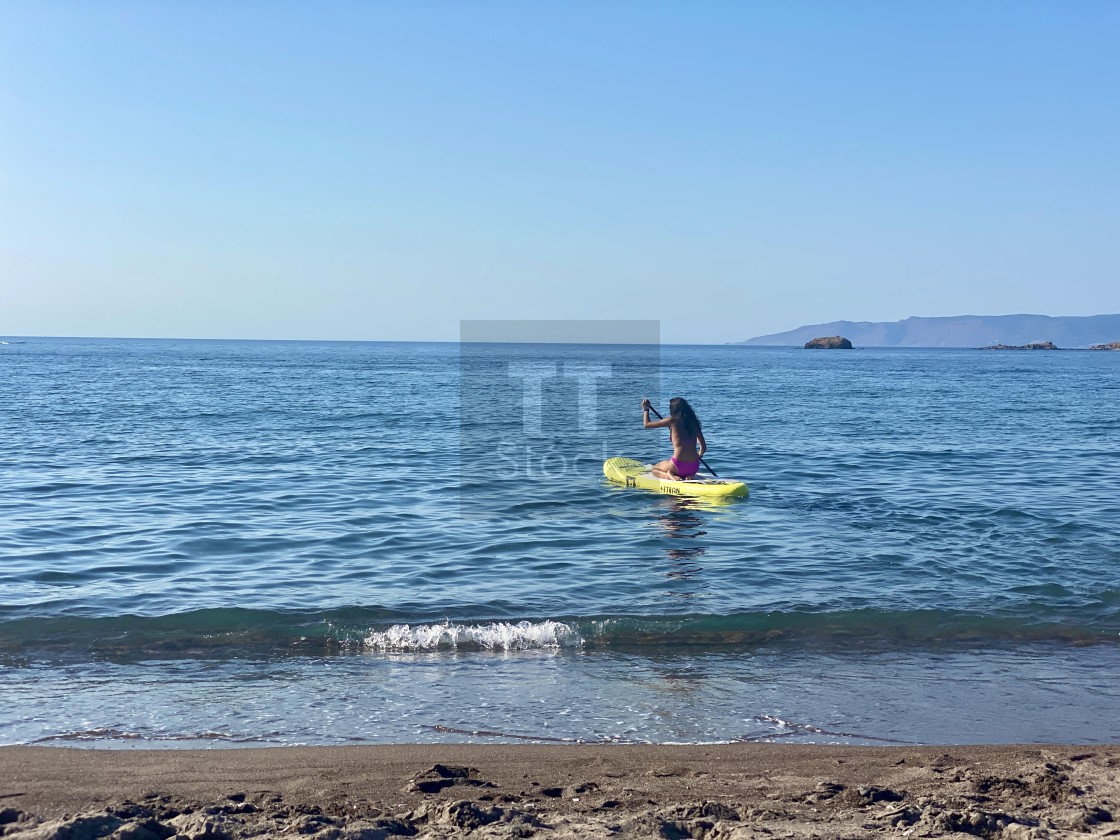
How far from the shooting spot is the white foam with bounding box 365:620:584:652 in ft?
27.7

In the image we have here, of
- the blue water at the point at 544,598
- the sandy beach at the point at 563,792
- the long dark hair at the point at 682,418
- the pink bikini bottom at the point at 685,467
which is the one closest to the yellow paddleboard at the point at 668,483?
the pink bikini bottom at the point at 685,467

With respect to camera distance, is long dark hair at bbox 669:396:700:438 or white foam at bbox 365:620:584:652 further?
long dark hair at bbox 669:396:700:438

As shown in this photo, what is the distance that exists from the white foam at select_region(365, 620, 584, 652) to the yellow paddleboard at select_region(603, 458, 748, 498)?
23.9 ft

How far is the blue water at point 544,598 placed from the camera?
668 centimetres

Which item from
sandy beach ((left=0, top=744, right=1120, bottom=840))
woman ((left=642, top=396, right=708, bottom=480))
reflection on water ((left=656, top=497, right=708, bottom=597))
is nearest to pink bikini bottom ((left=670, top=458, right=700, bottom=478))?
woman ((left=642, top=396, right=708, bottom=480))

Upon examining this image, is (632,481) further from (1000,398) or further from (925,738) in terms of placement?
(1000,398)

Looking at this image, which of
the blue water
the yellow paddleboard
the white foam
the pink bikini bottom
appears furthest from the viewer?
the pink bikini bottom

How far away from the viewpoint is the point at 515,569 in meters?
11.2

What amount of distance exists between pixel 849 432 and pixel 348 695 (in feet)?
76.5

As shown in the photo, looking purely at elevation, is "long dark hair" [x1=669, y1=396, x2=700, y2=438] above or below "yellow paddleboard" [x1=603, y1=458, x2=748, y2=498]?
above

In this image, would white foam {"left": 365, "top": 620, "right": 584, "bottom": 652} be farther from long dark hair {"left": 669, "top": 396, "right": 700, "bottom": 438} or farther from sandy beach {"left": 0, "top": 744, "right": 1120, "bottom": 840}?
long dark hair {"left": 669, "top": 396, "right": 700, "bottom": 438}

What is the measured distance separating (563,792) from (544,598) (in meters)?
4.73

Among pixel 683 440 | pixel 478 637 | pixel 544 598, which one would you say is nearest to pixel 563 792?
pixel 478 637

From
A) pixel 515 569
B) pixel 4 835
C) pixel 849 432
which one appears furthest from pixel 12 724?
pixel 849 432
